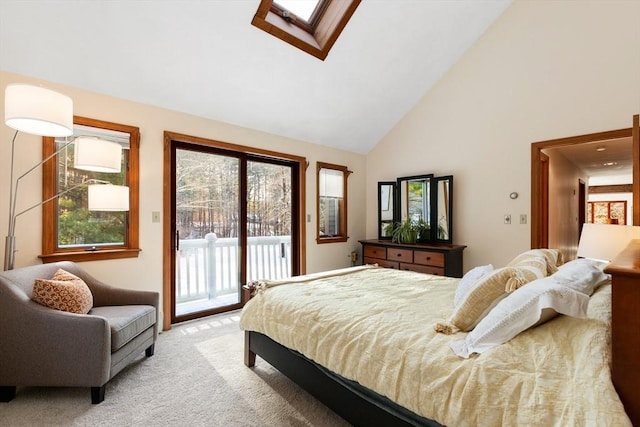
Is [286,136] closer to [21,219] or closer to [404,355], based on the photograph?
[21,219]

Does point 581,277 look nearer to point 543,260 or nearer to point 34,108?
point 543,260

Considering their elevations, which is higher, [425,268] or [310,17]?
[310,17]

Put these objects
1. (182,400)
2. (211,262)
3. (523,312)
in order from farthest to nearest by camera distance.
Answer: (211,262) → (182,400) → (523,312)

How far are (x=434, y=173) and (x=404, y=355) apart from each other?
→ 360 cm

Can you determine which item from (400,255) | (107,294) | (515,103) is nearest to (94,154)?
(107,294)

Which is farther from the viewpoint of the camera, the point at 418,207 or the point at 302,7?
the point at 418,207

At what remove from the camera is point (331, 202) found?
193 inches

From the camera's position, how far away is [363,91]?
160 inches

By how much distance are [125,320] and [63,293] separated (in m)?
0.43

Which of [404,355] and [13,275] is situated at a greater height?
[13,275]

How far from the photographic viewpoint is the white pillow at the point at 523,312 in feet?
3.57

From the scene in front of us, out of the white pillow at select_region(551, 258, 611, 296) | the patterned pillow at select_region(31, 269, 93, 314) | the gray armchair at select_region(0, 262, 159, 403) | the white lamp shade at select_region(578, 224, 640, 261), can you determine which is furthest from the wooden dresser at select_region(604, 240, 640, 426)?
the patterned pillow at select_region(31, 269, 93, 314)

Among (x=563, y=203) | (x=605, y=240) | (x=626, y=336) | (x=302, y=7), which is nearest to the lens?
(x=626, y=336)

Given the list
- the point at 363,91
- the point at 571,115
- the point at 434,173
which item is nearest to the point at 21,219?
the point at 363,91
